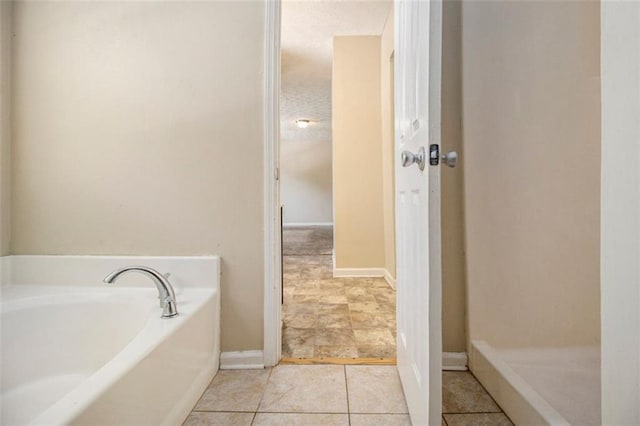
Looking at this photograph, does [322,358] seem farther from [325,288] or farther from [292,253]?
[292,253]

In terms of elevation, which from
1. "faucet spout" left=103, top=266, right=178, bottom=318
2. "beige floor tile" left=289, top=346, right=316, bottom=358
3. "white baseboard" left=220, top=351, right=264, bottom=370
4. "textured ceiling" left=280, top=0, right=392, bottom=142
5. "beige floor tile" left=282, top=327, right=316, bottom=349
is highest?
"textured ceiling" left=280, top=0, right=392, bottom=142

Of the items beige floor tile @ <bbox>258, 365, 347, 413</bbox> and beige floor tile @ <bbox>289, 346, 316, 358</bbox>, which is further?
beige floor tile @ <bbox>289, 346, 316, 358</bbox>

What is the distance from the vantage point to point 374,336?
1.75 meters

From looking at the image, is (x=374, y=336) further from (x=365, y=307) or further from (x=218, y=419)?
(x=218, y=419)

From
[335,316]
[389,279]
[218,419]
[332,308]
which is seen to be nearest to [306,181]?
[389,279]

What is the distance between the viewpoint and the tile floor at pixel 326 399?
Answer: 1075 millimetres

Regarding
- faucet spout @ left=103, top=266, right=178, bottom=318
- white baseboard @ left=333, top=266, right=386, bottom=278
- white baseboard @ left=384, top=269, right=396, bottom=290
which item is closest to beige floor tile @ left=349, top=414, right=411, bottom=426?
faucet spout @ left=103, top=266, right=178, bottom=318

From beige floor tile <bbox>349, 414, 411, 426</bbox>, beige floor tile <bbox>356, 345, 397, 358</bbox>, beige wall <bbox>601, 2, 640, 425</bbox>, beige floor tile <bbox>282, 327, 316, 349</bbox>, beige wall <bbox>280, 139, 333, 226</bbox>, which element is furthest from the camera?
beige wall <bbox>280, 139, 333, 226</bbox>

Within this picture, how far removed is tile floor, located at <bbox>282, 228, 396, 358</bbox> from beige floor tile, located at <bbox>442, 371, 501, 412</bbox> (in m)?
0.30

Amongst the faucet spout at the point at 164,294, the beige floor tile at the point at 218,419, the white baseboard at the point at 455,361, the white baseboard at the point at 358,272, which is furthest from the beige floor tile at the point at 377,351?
the white baseboard at the point at 358,272

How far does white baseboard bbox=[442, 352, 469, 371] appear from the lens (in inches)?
54.6

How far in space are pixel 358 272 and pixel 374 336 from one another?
135 centimetres

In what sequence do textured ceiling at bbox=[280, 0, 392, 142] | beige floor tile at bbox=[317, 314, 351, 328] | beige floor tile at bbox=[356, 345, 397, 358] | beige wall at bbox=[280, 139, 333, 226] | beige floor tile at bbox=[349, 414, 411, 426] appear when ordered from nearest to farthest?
beige floor tile at bbox=[349, 414, 411, 426], beige floor tile at bbox=[356, 345, 397, 358], beige floor tile at bbox=[317, 314, 351, 328], textured ceiling at bbox=[280, 0, 392, 142], beige wall at bbox=[280, 139, 333, 226]

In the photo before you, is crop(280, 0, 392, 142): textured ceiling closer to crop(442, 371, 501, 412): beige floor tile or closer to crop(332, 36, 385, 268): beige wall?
crop(332, 36, 385, 268): beige wall
